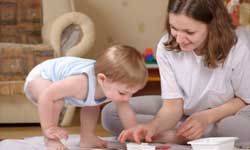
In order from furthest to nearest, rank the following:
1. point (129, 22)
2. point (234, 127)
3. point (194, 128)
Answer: point (129, 22) → point (234, 127) → point (194, 128)

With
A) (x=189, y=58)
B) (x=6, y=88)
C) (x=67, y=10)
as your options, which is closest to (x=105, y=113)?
(x=189, y=58)

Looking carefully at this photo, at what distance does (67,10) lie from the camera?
342 cm

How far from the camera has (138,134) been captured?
1.70 metres

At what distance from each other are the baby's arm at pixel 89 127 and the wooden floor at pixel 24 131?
2.87ft

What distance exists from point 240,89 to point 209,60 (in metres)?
0.16

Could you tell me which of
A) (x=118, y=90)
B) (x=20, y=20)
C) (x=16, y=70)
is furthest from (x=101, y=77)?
(x=20, y=20)

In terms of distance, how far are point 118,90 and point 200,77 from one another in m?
0.38

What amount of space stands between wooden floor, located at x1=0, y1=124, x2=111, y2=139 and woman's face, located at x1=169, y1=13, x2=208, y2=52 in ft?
3.70

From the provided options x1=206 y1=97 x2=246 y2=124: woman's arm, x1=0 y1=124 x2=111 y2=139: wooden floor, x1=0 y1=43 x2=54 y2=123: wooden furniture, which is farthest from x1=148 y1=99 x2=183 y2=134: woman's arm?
x1=0 y1=43 x2=54 y2=123: wooden furniture

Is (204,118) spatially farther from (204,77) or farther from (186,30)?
(186,30)

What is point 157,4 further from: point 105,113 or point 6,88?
point 105,113

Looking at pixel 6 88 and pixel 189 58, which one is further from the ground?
pixel 189 58

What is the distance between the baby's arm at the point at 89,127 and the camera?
186 centimetres

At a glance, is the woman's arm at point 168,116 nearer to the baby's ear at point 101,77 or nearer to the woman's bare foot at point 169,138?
the woman's bare foot at point 169,138
